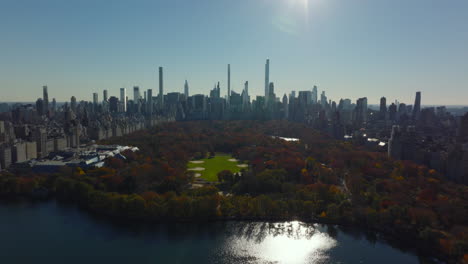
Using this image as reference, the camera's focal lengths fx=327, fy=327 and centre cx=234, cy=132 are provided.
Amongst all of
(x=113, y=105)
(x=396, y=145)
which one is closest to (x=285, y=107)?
(x=113, y=105)

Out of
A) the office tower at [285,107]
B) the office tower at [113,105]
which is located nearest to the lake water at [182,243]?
the office tower at [285,107]

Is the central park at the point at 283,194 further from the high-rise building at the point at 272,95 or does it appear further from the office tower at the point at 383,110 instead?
the high-rise building at the point at 272,95

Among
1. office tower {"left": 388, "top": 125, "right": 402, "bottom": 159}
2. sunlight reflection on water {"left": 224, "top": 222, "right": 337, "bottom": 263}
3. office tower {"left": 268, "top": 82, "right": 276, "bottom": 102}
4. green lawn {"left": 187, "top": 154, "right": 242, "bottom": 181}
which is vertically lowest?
sunlight reflection on water {"left": 224, "top": 222, "right": 337, "bottom": 263}

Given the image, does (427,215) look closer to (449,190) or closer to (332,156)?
(449,190)

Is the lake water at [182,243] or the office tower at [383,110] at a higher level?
the office tower at [383,110]

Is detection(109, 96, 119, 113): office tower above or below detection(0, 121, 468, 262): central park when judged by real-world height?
above

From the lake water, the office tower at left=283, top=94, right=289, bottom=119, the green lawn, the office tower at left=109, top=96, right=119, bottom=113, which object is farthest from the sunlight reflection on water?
the office tower at left=109, top=96, right=119, bottom=113

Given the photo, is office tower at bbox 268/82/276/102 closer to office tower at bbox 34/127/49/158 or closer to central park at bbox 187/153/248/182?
central park at bbox 187/153/248/182
